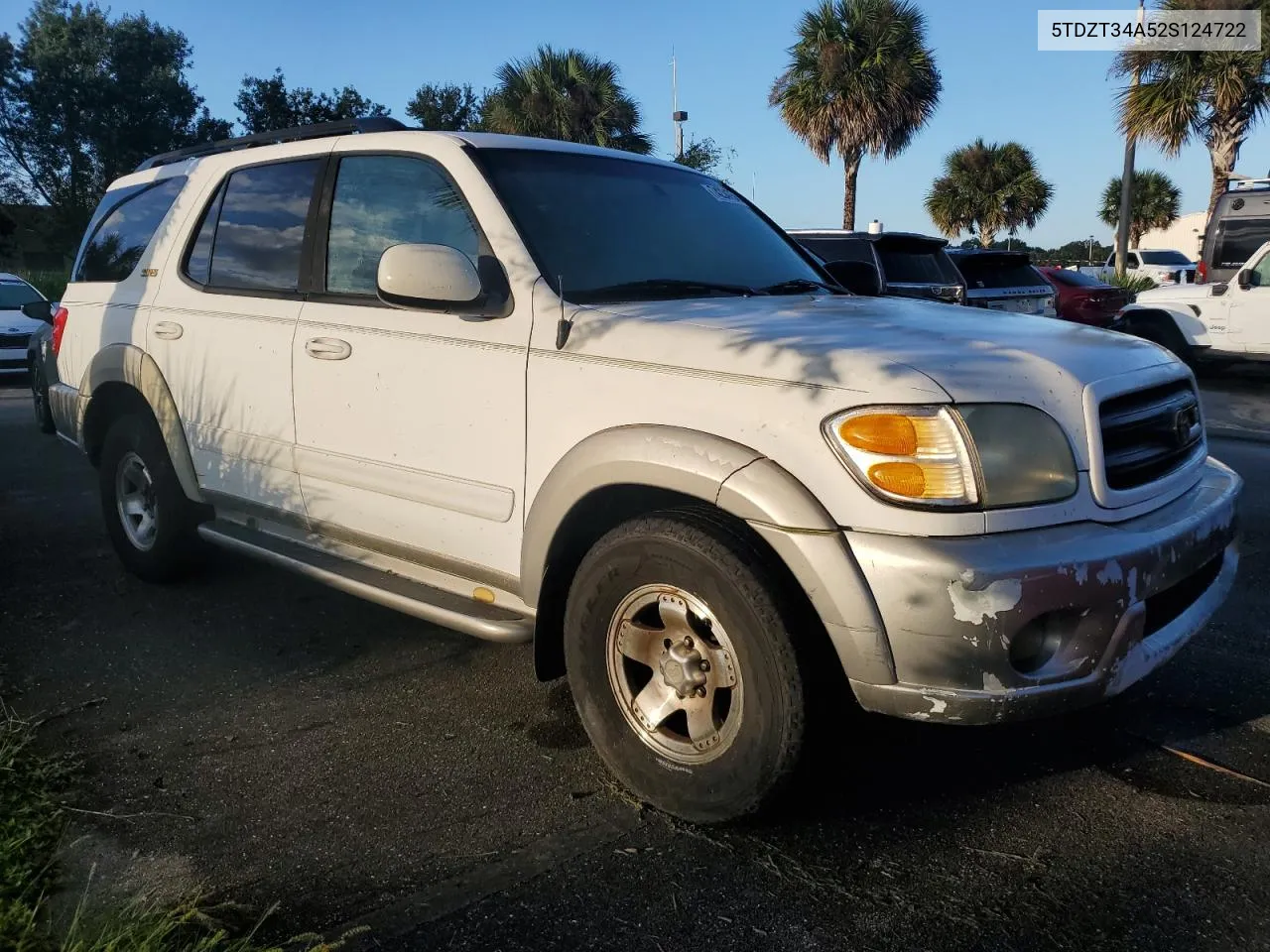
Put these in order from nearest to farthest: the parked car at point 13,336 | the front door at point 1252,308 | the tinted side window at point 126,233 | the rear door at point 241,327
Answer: the rear door at point 241,327, the tinted side window at point 126,233, the front door at point 1252,308, the parked car at point 13,336

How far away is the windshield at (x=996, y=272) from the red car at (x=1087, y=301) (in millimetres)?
2818

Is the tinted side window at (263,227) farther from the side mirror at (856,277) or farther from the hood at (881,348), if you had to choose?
the side mirror at (856,277)

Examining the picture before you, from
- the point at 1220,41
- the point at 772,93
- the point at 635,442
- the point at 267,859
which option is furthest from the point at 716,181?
the point at 772,93

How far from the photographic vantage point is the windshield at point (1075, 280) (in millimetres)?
15945

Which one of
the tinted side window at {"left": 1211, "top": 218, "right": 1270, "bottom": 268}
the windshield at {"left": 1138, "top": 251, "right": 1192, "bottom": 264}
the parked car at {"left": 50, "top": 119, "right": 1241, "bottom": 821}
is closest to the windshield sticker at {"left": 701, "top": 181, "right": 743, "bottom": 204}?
the parked car at {"left": 50, "top": 119, "right": 1241, "bottom": 821}

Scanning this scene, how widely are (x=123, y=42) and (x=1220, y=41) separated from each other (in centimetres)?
3786

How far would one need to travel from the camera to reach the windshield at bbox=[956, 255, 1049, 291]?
12.3 m

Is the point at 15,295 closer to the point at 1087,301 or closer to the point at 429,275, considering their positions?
the point at 429,275

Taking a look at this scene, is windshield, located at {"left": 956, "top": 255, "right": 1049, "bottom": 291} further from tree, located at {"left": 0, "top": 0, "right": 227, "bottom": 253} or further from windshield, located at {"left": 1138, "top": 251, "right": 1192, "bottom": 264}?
tree, located at {"left": 0, "top": 0, "right": 227, "bottom": 253}

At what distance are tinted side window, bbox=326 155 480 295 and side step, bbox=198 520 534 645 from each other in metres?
1.00

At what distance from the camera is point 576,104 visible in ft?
82.9

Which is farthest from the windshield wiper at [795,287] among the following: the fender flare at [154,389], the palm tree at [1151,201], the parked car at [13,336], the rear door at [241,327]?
the palm tree at [1151,201]

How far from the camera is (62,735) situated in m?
3.41

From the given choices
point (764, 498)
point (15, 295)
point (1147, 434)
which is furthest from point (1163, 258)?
point (764, 498)
